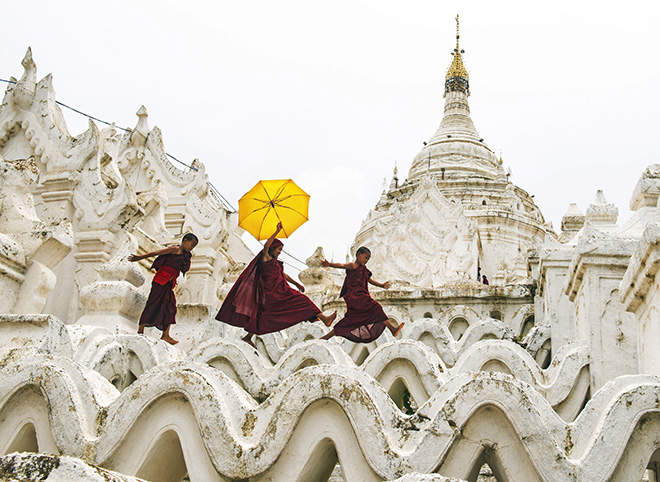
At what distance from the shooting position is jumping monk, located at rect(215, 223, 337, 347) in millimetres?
6593

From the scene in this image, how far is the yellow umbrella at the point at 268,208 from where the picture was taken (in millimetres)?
7531

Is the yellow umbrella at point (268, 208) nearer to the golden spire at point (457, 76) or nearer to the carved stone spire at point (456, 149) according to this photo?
the carved stone spire at point (456, 149)

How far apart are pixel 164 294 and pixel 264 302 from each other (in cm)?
99

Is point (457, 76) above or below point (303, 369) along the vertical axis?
above

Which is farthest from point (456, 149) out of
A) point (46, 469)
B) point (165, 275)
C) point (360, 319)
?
point (46, 469)

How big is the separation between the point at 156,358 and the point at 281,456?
77.3 inches

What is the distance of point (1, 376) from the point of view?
301cm

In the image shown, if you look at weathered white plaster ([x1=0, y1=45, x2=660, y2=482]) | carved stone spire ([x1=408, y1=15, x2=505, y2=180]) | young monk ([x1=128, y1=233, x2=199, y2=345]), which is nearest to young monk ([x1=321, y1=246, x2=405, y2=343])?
weathered white plaster ([x1=0, y1=45, x2=660, y2=482])

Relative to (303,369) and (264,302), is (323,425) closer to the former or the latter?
(303,369)

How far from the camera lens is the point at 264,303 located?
678 cm

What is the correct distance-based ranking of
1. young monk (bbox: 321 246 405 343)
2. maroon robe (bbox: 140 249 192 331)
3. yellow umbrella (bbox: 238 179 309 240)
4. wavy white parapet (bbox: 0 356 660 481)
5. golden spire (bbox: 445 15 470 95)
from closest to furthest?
wavy white parapet (bbox: 0 356 660 481) → maroon robe (bbox: 140 249 192 331) → young monk (bbox: 321 246 405 343) → yellow umbrella (bbox: 238 179 309 240) → golden spire (bbox: 445 15 470 95)

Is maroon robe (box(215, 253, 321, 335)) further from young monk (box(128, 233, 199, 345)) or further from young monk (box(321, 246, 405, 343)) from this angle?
young monk (box(128, 233, 199, 345))

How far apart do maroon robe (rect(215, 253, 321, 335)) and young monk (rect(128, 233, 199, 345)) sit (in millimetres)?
509

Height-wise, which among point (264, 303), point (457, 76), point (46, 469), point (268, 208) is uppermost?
point (457, 76)
